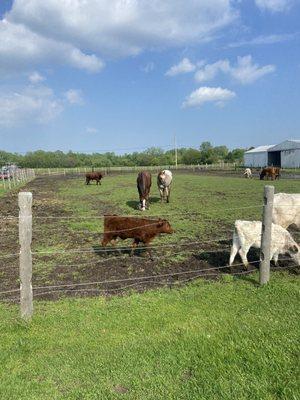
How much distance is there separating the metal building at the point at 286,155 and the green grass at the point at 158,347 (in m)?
54.9

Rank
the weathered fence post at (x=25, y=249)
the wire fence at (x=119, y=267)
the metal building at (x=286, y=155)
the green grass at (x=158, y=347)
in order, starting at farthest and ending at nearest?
1. the metal building at (x=286, y=155)
2. the wire fence at (x=119, y=267)
3. the weathered fence post at (x=25, y=249)
4. the green grass at (x=158, y=347)

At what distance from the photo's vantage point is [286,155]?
59.7 meters

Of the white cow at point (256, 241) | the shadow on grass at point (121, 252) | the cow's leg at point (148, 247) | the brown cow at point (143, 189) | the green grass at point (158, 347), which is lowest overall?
the green grass at point (158, 347)

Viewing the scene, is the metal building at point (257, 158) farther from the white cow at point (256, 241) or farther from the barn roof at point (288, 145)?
the white cow at point (256, 241)

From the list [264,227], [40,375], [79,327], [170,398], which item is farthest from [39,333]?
[264,227]

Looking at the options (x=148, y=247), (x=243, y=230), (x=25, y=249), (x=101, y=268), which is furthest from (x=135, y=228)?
(x=25, y=249)

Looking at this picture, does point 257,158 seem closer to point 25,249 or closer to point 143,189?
point 143,189

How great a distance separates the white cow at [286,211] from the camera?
930cm

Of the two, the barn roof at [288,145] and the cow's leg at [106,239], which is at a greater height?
the barn roof at [288,145]

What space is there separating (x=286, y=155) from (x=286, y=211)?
177 feet

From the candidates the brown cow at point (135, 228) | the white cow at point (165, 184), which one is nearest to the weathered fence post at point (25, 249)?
the brown cow at point (135, 228)

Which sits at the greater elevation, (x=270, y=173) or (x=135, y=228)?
(x=270, y=173)

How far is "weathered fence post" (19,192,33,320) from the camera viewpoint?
482 centimetres

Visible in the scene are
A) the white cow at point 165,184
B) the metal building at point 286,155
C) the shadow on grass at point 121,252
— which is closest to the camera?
the shadow on grass at point 121,252
